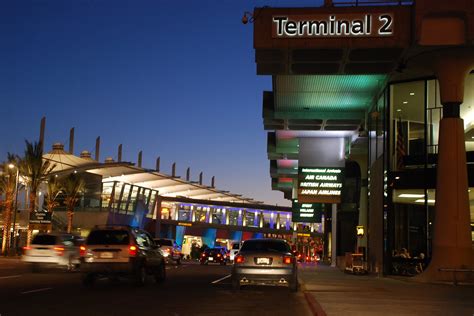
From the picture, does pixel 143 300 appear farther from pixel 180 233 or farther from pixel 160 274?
pixel 180 233

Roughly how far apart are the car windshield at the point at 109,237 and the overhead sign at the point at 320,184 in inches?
770

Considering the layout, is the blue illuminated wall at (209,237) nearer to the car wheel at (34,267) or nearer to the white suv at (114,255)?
the car wheel at (34,267)

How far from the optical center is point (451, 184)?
23.6m

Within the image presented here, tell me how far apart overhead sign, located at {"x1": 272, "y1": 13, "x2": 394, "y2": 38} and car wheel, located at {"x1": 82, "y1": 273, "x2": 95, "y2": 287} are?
10.6 meters

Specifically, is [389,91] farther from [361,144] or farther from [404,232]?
[361,144]

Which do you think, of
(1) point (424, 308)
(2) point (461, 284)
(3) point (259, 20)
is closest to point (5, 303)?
(1) point (424, 308)

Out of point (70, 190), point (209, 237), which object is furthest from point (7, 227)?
point (209, 237)

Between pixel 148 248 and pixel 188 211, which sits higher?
pixel 188 211

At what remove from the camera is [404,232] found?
2878 cm

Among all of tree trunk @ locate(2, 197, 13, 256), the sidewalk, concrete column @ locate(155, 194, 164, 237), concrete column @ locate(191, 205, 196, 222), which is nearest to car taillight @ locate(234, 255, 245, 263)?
the sidewalk

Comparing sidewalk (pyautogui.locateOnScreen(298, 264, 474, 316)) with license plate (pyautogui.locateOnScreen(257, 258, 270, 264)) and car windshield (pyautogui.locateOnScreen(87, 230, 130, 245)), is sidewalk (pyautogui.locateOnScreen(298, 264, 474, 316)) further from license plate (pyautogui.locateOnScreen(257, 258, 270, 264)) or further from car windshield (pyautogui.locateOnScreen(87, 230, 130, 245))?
car windshield (pyautogui.locateOnScreen(87, 230, 130, 245))

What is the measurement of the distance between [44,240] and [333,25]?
47.9 feet

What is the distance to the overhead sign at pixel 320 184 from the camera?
3788cm

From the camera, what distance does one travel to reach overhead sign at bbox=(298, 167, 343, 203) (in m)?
37.9
